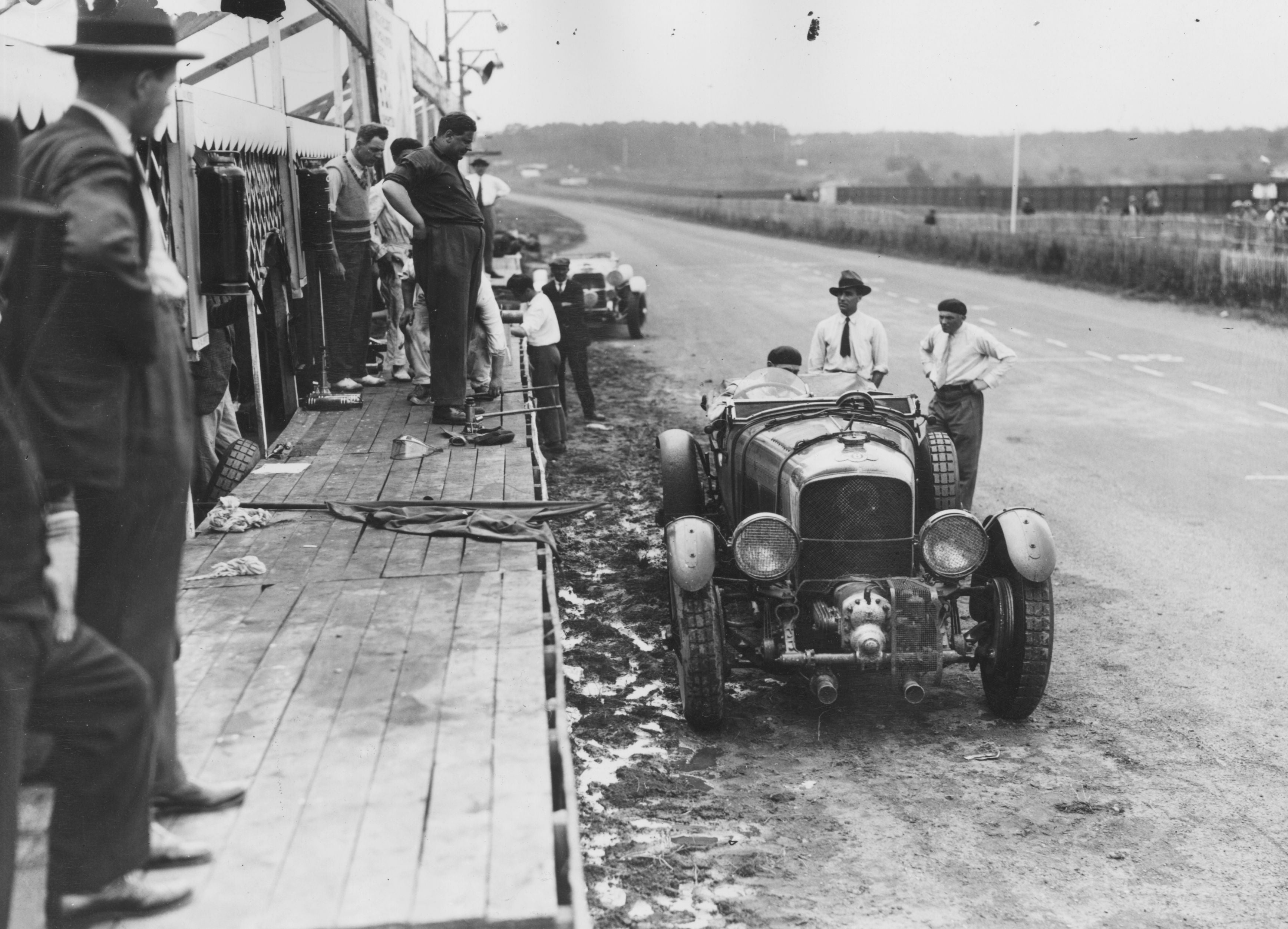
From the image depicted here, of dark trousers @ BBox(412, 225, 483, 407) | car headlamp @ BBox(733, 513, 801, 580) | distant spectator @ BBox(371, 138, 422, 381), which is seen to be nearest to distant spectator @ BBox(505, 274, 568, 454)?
distant spectator @ BBox(371, 138, 422, 381)

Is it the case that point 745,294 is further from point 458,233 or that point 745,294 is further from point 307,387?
point 458,233

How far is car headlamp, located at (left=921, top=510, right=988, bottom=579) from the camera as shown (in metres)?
6.85

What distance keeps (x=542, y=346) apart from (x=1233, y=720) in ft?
27.5

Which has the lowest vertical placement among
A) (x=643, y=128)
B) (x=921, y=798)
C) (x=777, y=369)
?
(x=921, y=798)

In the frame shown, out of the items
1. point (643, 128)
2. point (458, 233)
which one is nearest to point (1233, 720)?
point (458, 233)

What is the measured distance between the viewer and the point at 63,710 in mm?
3191

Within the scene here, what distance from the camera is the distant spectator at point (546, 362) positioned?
1375 cm

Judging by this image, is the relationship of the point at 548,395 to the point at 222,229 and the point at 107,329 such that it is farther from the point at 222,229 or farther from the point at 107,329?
the point at 107,329

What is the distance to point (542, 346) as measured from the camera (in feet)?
45.3

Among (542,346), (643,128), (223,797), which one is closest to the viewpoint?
(223,797)

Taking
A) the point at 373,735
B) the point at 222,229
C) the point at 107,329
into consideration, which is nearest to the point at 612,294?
the point at 222,229

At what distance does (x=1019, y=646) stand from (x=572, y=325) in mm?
9338

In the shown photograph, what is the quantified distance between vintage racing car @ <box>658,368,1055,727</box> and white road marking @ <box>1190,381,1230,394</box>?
1043 centimetres

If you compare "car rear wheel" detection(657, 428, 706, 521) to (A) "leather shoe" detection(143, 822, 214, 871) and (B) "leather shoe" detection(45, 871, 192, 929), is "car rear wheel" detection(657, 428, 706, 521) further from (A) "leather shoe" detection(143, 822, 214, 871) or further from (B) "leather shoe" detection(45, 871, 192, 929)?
(B) "leather shoe" detection(45, 871, 192, 929)
